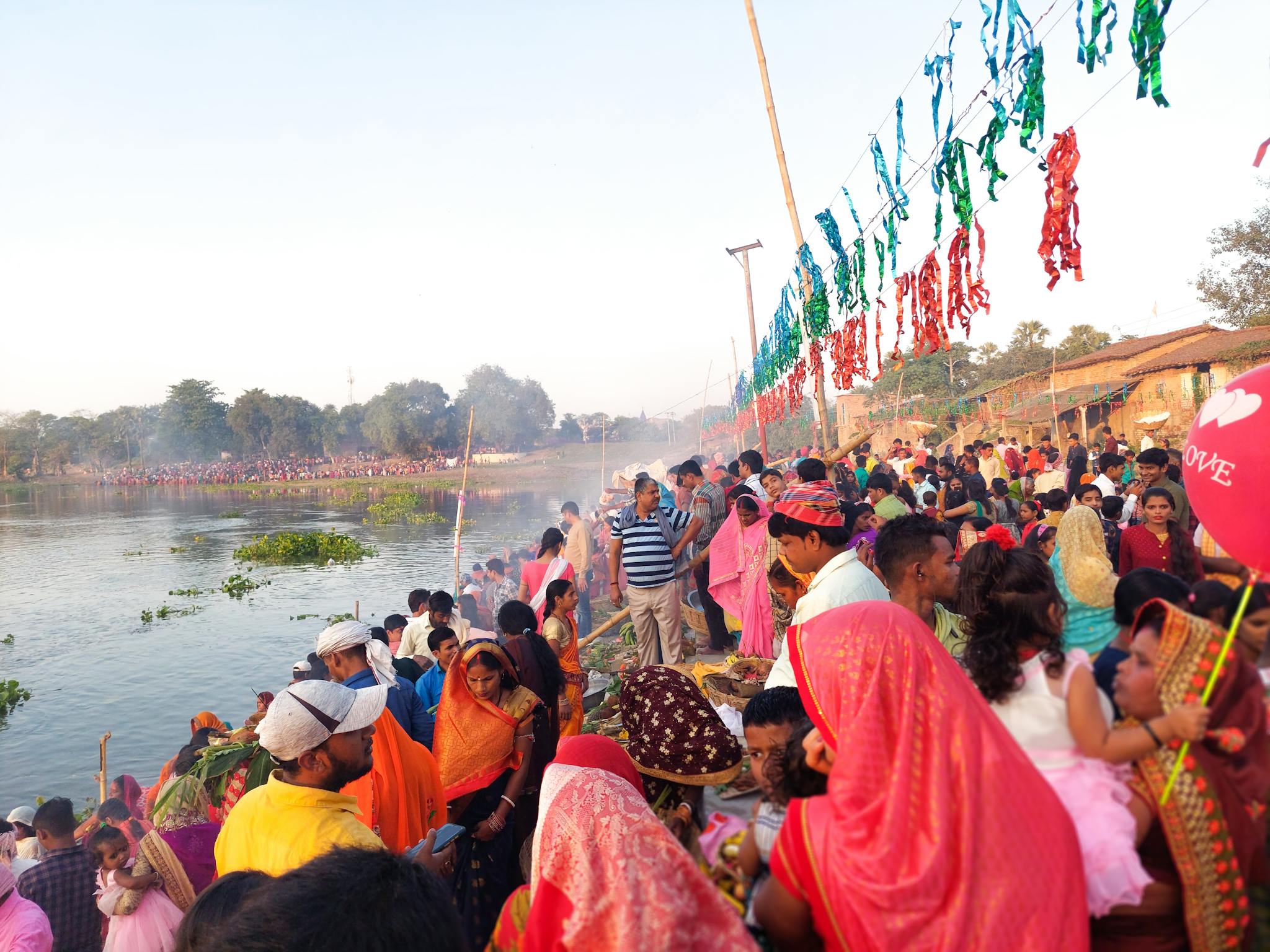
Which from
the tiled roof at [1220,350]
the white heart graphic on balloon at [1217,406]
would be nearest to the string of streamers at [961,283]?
the white heart graphic on balloon at [1217,406]

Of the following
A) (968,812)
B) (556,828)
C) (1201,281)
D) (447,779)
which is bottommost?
(447,779)

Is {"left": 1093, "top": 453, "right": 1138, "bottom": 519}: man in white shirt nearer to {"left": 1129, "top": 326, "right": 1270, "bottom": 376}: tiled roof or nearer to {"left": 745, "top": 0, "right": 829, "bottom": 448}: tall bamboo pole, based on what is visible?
{"left": 745, "top": 0, "right": 829, "bottom": 448}: tall bamboo pole

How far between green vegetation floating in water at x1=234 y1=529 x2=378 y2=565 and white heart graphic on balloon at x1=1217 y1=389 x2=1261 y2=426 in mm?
29040

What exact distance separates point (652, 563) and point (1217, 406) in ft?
16.9

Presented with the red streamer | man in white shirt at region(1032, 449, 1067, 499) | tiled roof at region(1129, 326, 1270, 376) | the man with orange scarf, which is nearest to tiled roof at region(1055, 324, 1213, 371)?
tiled roof at region(1129, 326, 1270, 376)

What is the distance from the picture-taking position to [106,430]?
86875mm

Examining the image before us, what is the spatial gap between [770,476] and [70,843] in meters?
5.72

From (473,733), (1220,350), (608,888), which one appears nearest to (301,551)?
(473,733)

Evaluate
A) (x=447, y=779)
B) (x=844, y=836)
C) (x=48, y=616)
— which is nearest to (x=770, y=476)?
(x=447, y=779)

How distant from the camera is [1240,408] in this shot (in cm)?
220

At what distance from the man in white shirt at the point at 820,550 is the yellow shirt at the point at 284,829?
5.40 ft

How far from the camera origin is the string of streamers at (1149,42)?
3.99 meters

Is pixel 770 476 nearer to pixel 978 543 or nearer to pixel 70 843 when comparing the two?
pixel 978 543

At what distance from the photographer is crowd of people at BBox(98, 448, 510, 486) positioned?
73.4 m
